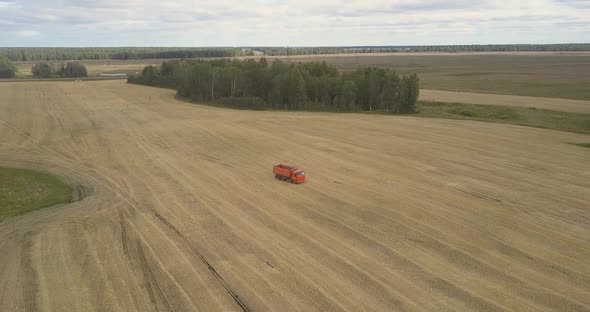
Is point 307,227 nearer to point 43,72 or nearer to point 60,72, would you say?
point 60,72

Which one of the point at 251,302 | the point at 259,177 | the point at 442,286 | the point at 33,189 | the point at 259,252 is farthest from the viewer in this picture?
the point at 259,177

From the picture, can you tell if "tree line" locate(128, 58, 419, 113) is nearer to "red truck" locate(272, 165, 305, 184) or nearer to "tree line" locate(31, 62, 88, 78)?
"red truck" locate(272, 165, 305, 184)

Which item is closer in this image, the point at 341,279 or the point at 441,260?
the point at 341,279

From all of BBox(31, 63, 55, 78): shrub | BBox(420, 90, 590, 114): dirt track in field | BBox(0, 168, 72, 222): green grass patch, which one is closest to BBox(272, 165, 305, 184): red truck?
BBox(0, 168, 72, 222): green grass patch

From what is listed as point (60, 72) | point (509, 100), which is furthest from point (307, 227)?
point (60, 72)

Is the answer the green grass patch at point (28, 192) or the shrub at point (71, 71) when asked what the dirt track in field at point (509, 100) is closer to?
the green grass patch at point (28, 192)

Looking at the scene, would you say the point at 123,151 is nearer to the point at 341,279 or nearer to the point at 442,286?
the point at 341,279

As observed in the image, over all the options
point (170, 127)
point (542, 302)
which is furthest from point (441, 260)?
point (170, 127)

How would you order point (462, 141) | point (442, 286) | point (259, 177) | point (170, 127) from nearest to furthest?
point (442, 286) < point (259, 177) < point (462, 141) < point (170, 127)

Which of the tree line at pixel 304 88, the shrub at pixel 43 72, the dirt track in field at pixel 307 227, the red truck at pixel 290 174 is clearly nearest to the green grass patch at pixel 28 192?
the dirt track in field at pixel 307 227
